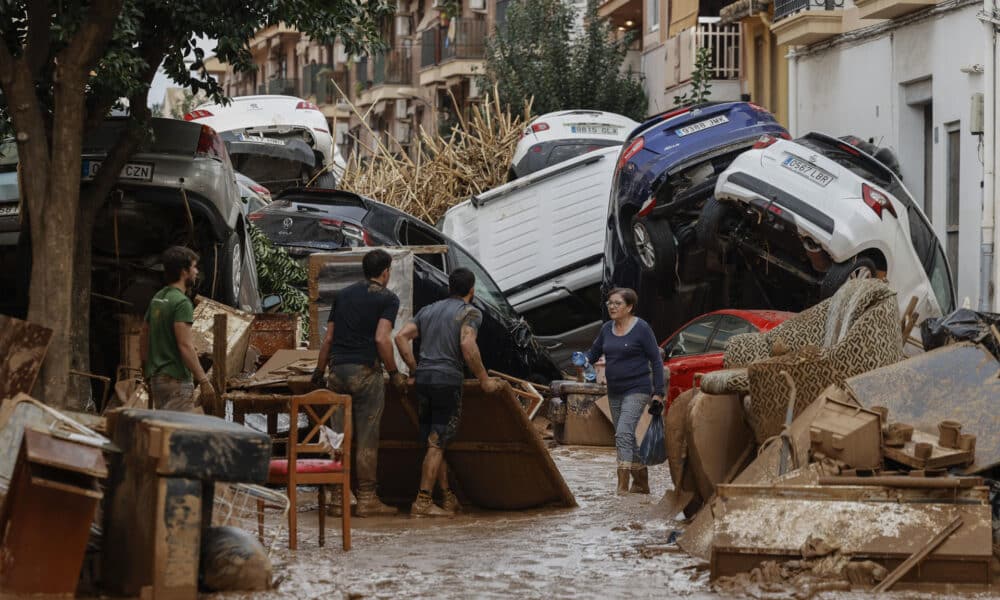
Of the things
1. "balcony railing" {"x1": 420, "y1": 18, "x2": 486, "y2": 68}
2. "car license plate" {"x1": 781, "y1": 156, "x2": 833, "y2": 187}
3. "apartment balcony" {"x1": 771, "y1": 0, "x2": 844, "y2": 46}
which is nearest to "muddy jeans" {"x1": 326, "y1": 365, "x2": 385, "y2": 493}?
"car license plate" {"x1": 781, "y1": 156, "x2": 833, "y2": 187}

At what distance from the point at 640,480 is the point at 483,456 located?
5.31ft

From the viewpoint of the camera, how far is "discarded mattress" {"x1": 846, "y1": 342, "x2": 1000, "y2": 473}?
9940 millimetres

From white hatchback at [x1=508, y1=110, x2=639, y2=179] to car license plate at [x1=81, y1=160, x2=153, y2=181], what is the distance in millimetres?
10768

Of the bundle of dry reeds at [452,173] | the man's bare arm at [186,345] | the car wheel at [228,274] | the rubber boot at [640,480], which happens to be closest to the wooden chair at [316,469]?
the man's bare arm at [186,345]

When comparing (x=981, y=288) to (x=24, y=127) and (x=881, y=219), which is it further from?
(x=24, y=127)

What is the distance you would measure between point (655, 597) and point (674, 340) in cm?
877

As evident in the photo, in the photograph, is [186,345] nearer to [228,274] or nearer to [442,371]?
[442,371]

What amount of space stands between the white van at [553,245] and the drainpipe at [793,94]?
8031 mm

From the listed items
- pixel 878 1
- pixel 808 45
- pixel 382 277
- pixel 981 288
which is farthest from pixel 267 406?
pixel 808 45

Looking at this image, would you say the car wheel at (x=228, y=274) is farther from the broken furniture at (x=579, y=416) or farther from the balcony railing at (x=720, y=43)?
the balcony railing at (x=720, y=43)

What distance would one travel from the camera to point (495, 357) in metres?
18.1

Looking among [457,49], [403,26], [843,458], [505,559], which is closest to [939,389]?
[843,458]

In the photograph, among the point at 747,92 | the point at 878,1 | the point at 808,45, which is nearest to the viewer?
the point at 878,1

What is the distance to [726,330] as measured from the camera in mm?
16281
